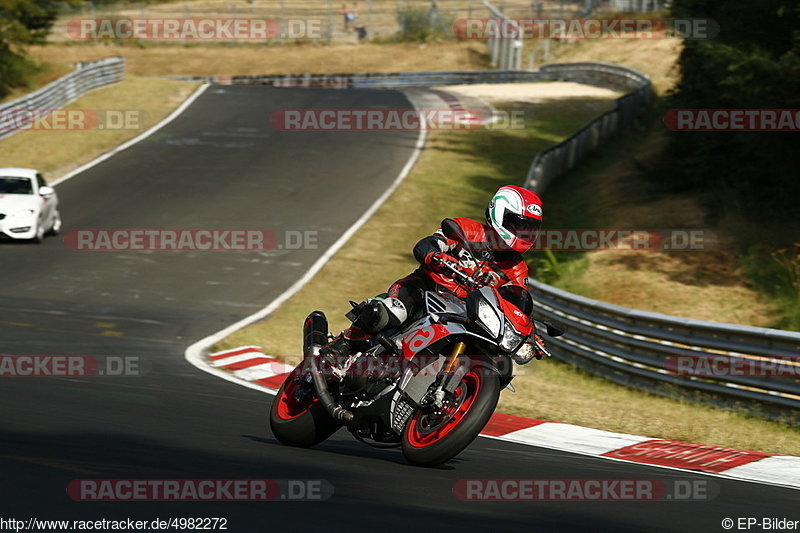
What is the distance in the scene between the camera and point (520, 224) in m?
7.03

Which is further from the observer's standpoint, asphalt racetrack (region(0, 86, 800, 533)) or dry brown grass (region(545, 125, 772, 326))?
dry brown grass (region(545, 125, 772, 326))

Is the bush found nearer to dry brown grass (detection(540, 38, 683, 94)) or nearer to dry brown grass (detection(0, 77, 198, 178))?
dry brown grass (detection(0, 77, 198, 178))

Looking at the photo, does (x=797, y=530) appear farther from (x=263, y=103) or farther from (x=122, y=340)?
(x=263, y=103)
